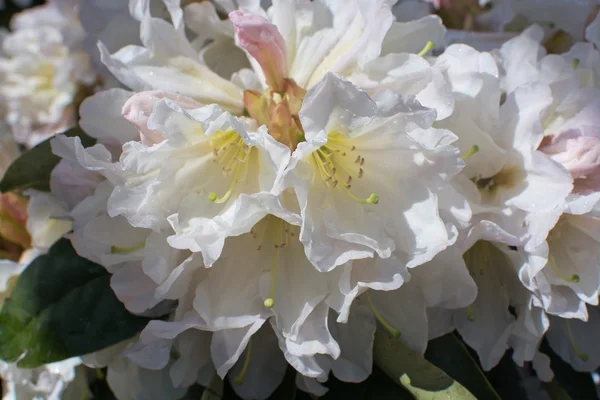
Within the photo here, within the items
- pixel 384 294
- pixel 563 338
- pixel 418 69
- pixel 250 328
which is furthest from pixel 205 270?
pixel 563 338

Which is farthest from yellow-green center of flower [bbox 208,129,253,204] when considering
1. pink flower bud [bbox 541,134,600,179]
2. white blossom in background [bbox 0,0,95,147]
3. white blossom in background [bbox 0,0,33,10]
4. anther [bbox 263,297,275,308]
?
white blossom in background [bbox 0,0,33,10]

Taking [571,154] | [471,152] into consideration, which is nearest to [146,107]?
[471,152]

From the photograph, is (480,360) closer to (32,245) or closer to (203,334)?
(203,334)

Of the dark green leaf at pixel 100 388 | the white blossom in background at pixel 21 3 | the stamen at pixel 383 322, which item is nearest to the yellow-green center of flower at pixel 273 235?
the stamen at pixel 383 322

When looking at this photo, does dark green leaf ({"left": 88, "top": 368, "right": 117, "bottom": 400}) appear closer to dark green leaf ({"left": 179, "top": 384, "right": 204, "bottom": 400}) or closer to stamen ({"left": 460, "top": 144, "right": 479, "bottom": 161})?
dark green leaf ({"left": 179, "top": 384, "right": 204, "bottom": 400})

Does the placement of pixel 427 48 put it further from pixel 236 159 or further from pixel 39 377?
pixel 39 377

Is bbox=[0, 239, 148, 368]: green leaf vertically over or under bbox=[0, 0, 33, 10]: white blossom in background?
over
